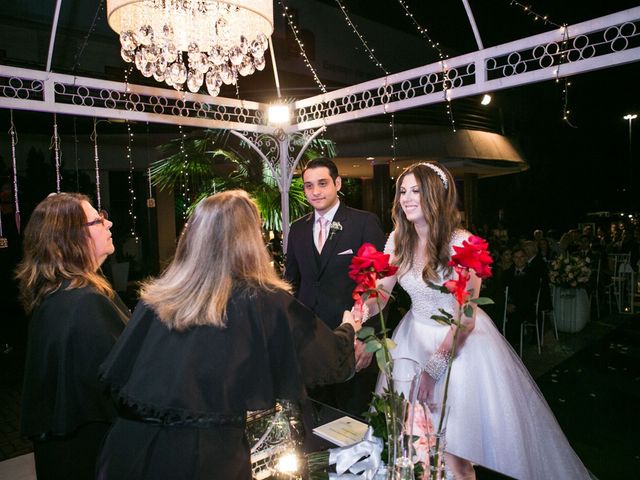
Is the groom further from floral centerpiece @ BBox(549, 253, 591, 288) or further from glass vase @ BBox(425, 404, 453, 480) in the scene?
floral centerpiece @ BBox(549, 253, 591, 288)

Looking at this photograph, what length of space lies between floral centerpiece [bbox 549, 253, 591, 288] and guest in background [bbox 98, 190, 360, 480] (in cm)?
597

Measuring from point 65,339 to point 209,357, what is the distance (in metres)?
0.81

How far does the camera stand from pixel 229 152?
6129mm

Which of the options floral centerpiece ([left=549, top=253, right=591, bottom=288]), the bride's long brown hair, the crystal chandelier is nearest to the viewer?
the bride's long brown hair

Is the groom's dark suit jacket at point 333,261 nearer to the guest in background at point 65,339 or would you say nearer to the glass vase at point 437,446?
the guest in background at point 65,339

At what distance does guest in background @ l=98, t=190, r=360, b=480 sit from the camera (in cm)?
145

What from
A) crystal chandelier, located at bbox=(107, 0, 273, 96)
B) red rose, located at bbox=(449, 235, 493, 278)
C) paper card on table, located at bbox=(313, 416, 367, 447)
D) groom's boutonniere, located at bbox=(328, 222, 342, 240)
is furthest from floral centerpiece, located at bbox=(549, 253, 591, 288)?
red rose, located at bbox=(449, 235, 493, 278)

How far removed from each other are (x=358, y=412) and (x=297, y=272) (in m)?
1.07

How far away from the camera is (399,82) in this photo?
13.0 feet

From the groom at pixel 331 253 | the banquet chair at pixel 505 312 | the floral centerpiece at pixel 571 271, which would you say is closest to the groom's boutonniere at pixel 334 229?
the groom at pixel 331 253

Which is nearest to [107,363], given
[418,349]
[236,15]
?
[418,349]

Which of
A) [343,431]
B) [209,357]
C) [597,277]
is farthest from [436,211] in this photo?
[597,277]

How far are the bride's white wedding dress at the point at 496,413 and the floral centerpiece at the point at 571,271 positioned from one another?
4655mm

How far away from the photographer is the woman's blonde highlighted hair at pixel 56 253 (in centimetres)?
200
